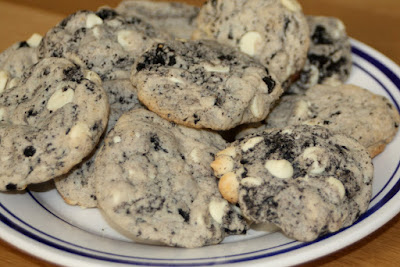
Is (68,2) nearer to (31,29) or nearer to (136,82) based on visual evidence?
(31,29)

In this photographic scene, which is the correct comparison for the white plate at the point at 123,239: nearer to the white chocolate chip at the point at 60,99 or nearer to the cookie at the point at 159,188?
the cookie at the point at 159,188

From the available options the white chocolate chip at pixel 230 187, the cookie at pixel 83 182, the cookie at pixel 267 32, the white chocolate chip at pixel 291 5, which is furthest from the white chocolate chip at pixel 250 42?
the white chocolate chip at pixel 230 187

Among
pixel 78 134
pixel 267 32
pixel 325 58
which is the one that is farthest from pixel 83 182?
pixel 325 58

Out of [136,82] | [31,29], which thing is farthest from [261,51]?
[31,29]

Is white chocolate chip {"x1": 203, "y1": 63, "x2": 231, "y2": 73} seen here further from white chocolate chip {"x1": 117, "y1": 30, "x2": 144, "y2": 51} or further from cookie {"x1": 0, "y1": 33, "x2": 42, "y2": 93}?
cookie {"x1": 0, "y1": 33, "x2": 42, "y2": 93}

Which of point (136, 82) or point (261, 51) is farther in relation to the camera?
point (261, 51)

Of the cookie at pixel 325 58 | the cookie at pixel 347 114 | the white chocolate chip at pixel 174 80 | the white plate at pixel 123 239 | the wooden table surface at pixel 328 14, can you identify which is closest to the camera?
the white plate at pixel 123 239

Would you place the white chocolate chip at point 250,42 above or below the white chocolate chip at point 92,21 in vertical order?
above
